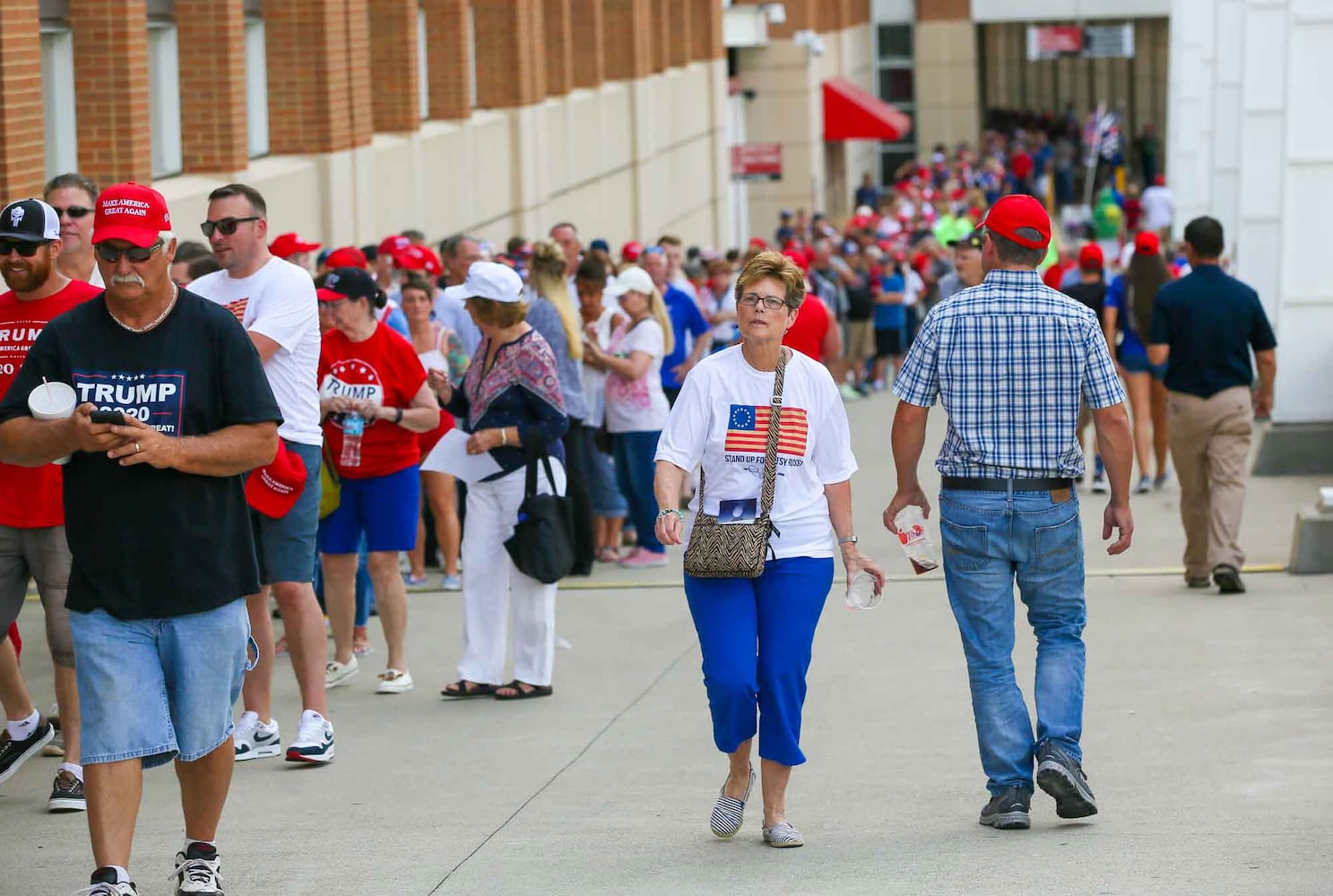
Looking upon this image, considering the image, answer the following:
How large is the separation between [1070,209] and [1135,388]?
3515 cm

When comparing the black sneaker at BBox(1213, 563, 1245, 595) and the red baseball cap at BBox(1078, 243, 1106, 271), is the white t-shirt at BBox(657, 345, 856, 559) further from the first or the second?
the red baseball cap at BBox(1078, 243, 1106, 271)

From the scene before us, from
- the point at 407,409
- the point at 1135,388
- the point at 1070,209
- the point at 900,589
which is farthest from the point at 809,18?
the point at 407,409

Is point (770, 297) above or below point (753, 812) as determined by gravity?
above

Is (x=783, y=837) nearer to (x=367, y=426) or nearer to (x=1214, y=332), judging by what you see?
(x=367, y=426)

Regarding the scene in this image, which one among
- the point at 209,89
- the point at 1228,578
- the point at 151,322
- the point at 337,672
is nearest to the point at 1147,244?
the point at 1228,578

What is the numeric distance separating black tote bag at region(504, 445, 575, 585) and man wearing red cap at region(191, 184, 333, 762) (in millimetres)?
1196

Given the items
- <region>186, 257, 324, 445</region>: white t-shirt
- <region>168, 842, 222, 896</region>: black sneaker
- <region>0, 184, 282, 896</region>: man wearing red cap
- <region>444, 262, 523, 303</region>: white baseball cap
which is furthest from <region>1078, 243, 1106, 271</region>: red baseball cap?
<region>168, 842, 222, 896</region>: black sneaker

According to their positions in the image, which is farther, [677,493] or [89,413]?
[677,493]

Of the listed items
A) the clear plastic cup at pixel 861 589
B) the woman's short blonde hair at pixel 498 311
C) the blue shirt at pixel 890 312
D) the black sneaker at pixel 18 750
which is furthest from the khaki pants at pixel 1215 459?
the blue shirt at pixel 890 312

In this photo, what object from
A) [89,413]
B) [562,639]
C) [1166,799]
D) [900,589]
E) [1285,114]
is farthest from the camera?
[1285,114]

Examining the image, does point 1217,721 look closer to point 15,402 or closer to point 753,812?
point 753,812

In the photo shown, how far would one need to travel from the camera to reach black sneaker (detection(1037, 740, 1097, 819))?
6414 millimetres

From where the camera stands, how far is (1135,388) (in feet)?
50.0

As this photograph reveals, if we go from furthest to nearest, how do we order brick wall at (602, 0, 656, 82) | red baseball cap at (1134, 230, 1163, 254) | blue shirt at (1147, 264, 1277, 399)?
brick wall at (602, 0, 656, 82) → red baseball cap at (1134, 230, 1163, 254) → blue shirt at (1147, 264, 1277, 399)
